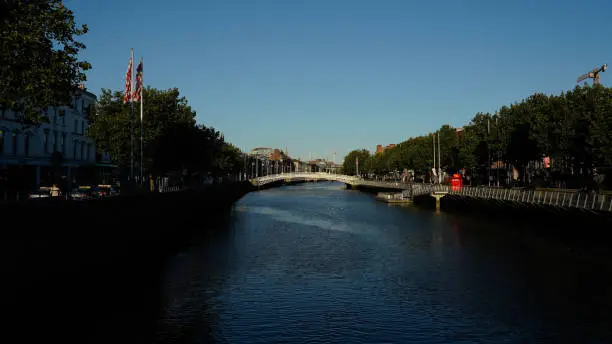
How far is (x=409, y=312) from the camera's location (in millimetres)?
24266

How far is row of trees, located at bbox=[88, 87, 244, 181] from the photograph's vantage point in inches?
3209

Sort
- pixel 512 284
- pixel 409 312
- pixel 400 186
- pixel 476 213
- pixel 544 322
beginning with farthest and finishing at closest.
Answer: pixel 400 186
pixel 476 213
pixel 512 284
pixel 409 312
pixel 544 322

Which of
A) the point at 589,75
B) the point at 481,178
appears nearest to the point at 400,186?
the point at 481,178

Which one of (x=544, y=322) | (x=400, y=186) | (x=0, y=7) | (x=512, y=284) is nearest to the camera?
(x=544, y=322)

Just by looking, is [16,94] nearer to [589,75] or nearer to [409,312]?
[409,312]

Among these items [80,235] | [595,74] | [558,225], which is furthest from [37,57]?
[595,74]

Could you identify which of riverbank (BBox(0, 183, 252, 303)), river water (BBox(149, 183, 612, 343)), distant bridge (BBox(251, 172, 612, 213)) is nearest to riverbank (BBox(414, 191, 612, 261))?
distant bridge (BBox(251, 172, 612, 213))

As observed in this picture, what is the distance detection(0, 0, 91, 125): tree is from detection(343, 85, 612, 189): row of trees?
51719 millimetres

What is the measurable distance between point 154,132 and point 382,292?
59107mm

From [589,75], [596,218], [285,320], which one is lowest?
[285,320]

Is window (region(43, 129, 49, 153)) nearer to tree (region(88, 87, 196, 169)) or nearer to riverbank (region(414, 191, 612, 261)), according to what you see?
tree (region(88, 87, 196, 169))

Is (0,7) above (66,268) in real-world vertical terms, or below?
above

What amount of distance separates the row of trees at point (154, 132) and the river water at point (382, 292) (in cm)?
3605

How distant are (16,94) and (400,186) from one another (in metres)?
110
